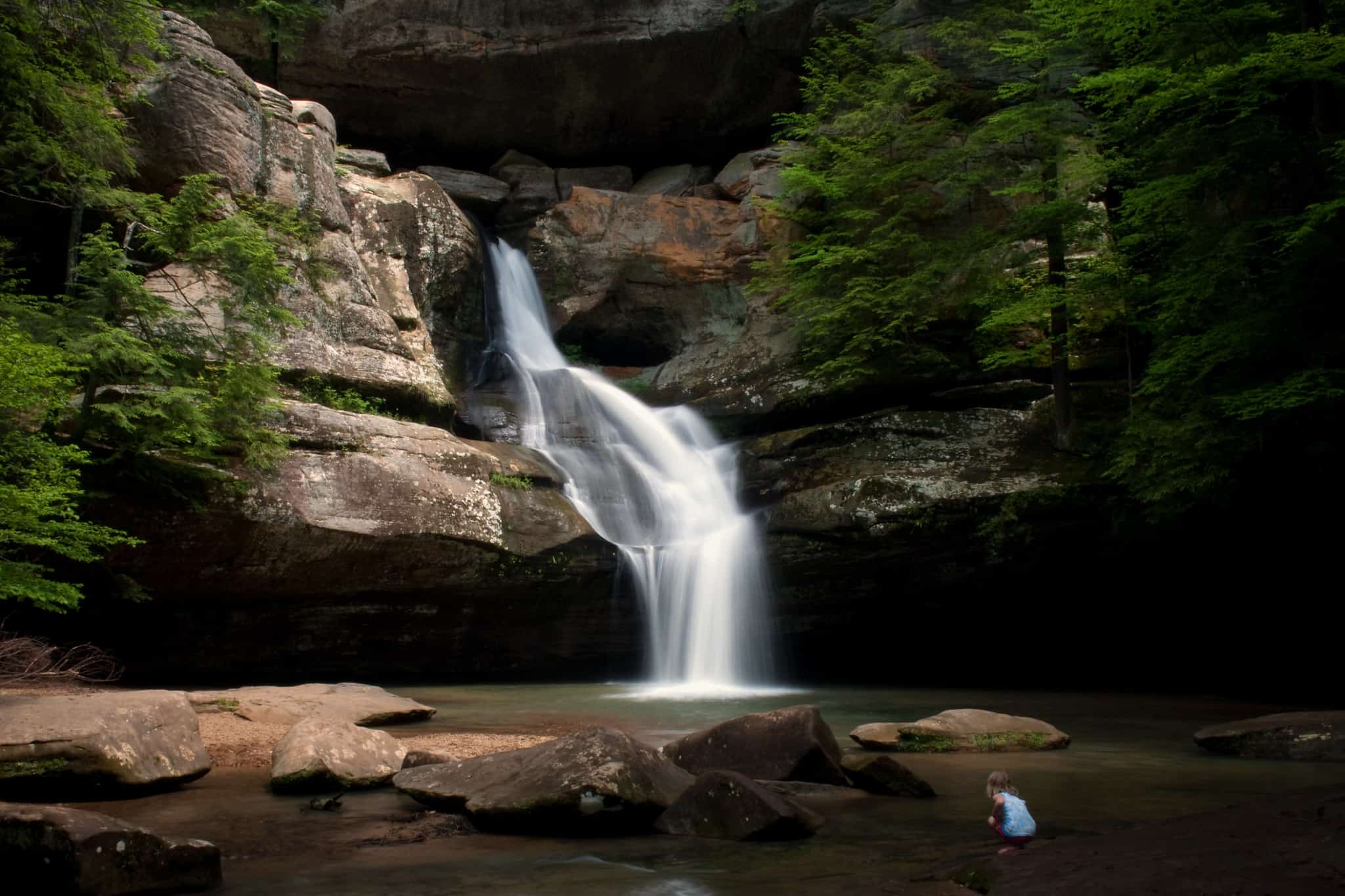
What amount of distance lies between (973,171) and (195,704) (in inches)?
565

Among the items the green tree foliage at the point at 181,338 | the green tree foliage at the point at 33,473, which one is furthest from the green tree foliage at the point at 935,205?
the green tree foliage at the point at 33,473

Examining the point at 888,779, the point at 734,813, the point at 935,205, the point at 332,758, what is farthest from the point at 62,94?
the point at 935,205

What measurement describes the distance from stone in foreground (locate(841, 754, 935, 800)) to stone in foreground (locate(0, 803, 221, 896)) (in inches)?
166

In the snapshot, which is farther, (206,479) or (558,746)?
(206,479)

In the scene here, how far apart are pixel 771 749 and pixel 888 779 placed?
2.76 feet

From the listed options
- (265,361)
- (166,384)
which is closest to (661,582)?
(265,361)

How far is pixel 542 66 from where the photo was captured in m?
25.8

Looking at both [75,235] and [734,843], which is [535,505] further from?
[734,843]

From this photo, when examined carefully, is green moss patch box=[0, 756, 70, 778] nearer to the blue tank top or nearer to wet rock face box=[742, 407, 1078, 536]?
the blue tank top

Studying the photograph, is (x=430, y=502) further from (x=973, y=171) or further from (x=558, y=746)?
(x=973, y=171)

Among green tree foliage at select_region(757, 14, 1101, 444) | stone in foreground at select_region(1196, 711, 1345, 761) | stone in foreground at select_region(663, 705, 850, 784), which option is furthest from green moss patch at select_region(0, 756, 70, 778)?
green tree foliage at select_region(757, 14, 1101, 444)

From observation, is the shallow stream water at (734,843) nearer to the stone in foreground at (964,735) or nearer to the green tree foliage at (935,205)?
the stone in foreground at (964,735)

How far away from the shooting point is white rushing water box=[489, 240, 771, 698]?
15398 mm

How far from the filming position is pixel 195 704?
9312mm
